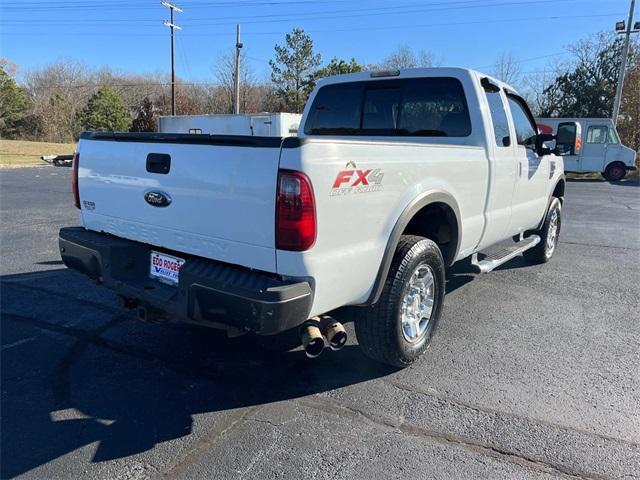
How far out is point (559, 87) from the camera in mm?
35375

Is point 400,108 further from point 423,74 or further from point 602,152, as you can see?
point 602,152

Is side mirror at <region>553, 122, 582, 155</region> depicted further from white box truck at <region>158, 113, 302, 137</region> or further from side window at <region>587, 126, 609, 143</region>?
side window at <region>587, 126, 609, 143</region>

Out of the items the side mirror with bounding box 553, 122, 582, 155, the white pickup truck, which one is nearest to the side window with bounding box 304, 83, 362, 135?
the white pickup truck

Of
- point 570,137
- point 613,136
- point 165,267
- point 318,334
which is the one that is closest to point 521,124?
point 570,137

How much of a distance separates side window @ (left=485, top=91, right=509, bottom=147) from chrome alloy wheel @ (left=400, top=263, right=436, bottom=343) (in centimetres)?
164

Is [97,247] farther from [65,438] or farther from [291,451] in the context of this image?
[291,451]

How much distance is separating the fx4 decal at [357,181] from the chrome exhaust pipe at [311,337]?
80 cm

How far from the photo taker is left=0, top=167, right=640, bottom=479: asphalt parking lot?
2545 millimetres

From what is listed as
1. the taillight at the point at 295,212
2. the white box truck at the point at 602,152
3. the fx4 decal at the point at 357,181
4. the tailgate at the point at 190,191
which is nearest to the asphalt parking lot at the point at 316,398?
the tailgate at the point at 190,191

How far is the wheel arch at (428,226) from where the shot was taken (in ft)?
10.1

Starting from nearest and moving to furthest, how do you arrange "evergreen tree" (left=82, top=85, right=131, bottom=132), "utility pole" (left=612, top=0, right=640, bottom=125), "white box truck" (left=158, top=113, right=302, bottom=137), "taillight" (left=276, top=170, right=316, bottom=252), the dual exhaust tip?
"taillight" (left=276, top=170, right=316, bottom=252)
the dual exhaust tip
"white box truck" (left=158, top=113, right=302, bottom=137)
"utility pole" (left=612, top=0, right=640, bottom=125)
"evergreen tree" (left=82, top=85, right=131, bottom=132)

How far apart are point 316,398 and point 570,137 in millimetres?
4212

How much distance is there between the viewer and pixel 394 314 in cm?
322

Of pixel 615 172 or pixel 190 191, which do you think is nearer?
pixel 190 191
